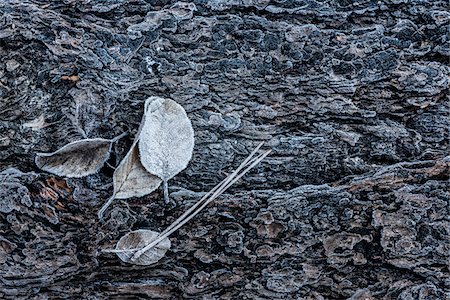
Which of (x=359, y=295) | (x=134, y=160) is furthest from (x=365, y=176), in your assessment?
(x=134, y=160)

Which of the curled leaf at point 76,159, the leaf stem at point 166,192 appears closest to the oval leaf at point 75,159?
the curled leaf at point 76,159

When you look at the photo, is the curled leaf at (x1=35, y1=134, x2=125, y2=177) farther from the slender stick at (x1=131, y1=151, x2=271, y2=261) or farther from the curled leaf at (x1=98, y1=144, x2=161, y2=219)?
the slender stick at (x1=131, y1=151, x2=271, y2=261)

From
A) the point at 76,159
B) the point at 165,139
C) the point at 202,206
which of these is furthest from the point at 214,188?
the point at 76,159

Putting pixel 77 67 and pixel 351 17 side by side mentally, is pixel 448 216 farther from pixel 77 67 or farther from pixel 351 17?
pixel 77 67

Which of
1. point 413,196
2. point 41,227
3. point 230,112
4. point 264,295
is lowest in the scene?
point 264,295

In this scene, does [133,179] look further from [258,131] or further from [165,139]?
[258,131]

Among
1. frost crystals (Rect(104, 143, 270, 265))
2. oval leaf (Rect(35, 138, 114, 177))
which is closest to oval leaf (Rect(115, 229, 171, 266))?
frost crystals (Rect(104, 143, 270, 265))

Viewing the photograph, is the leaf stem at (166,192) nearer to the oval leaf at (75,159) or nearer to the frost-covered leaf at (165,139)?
the frost-covered leaf at (165,139)
